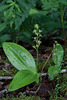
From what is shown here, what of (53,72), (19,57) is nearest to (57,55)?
(53,72)

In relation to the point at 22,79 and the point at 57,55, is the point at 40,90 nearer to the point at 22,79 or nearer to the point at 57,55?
the point at 22,79

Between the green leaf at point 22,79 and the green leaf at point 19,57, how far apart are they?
0.39 ft

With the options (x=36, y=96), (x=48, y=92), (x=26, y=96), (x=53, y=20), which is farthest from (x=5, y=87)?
(x=53, y=20)

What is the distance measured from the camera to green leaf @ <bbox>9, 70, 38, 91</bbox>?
1.67 meters

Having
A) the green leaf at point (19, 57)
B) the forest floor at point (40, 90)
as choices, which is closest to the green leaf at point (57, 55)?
the forest floor at point (40, 90)

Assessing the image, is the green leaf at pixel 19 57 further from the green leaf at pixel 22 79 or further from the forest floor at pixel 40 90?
the forest floor at pixel 40 90

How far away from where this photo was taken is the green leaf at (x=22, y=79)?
1.67 m

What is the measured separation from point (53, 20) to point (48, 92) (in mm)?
2039

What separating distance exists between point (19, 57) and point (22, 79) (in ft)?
1.18

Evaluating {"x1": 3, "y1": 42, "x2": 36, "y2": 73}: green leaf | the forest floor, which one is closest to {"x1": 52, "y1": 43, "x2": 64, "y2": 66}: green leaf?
the forest floor

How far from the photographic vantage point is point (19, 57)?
1.98m

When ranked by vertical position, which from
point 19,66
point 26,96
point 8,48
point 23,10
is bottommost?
point 26,96

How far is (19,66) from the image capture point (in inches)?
76.4

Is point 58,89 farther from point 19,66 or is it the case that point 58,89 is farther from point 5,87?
point 5,87
